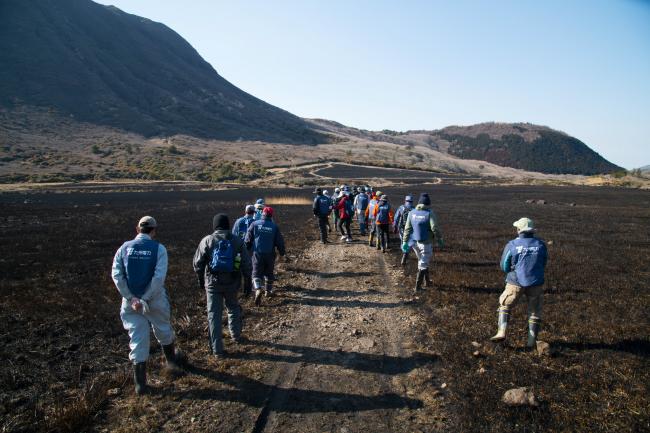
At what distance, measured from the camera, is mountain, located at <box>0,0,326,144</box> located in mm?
119812

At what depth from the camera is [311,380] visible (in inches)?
238

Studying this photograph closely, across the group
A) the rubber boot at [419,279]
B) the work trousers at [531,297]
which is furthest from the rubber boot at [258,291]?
the work trousers at [531,297]

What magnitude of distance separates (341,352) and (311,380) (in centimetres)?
110

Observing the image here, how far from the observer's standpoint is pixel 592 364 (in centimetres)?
641

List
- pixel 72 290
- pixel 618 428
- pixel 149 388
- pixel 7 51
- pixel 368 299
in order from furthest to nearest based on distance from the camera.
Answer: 1. pixel 7 51
2. pixel 72 290
3. pixel 368 299
4. pixel 149 388
5. pixel 618 428

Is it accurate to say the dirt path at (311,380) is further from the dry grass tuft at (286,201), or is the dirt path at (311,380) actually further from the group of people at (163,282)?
the dry grass tuft at (286,201)

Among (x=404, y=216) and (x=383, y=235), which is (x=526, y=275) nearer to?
(x=404, y=216)

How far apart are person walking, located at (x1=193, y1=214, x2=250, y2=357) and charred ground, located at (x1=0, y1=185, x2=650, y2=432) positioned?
2.04 ft

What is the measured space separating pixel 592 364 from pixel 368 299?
4.87 meters

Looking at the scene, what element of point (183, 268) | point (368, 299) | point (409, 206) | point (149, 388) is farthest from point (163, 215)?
point (149, 388)

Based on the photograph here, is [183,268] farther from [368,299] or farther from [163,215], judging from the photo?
[163,215]

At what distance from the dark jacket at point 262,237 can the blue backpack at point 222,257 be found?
2.84 meters

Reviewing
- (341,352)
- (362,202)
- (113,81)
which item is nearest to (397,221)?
(362,202)

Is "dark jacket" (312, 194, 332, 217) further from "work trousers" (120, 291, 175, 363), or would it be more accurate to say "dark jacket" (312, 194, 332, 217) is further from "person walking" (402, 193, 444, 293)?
"work trousers" (120, 291, 175, 363)
